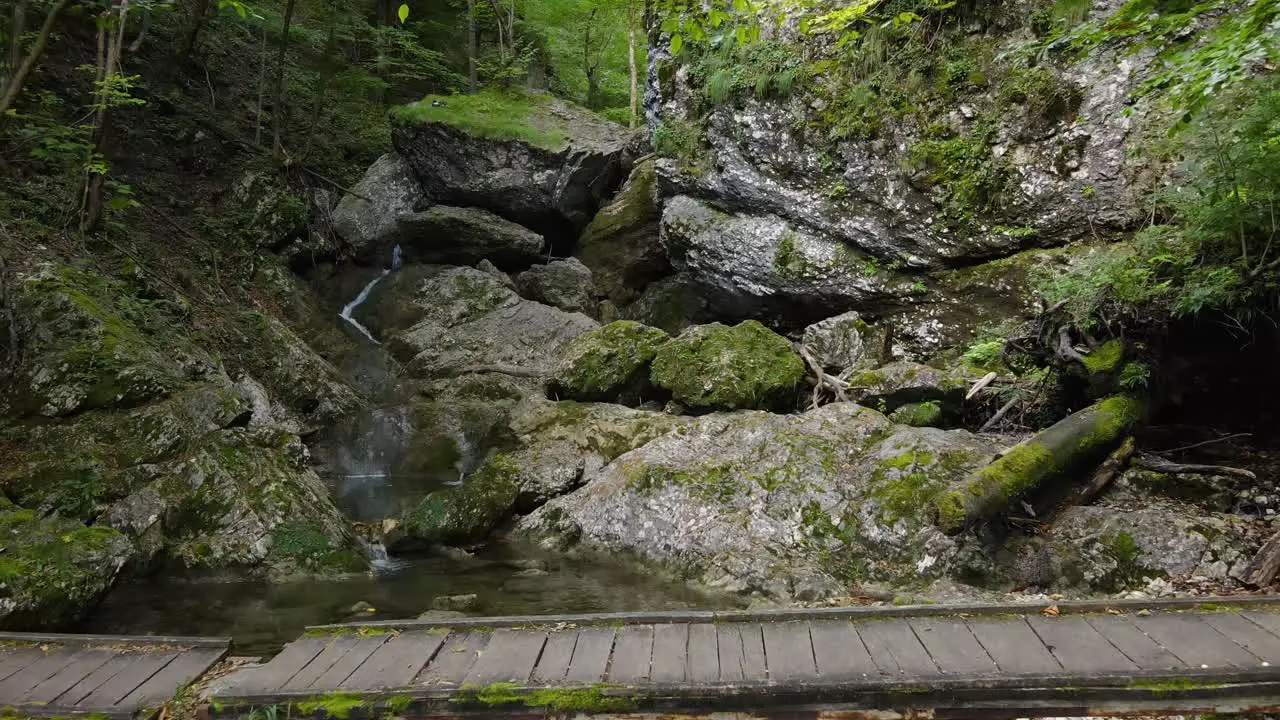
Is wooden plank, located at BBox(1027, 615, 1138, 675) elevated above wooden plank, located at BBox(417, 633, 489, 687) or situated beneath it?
elevated above

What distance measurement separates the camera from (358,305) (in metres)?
14.9

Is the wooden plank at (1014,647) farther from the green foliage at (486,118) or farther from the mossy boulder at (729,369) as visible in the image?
the green foliage at (486,118)

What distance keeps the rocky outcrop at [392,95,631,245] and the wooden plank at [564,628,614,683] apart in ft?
44.6

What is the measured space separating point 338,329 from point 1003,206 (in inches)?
487

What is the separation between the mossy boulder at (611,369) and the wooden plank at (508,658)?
23.6 feet

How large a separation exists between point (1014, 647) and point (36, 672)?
474cm

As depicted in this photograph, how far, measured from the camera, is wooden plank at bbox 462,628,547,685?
3.06 m

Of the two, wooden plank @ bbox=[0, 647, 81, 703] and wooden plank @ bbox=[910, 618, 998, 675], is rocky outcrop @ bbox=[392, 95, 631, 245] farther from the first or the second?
wooden plank @ bbox=[910, 618, 998, 675]

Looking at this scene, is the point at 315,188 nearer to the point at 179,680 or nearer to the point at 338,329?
the point at 338,329

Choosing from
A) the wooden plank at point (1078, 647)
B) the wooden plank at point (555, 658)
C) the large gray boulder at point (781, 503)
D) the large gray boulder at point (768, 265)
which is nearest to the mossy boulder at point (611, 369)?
the large gray boulder at point (781, 503)

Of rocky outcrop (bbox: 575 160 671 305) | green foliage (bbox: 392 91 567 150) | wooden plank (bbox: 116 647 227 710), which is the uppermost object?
green foliage (bbox: 392 91 567 150)

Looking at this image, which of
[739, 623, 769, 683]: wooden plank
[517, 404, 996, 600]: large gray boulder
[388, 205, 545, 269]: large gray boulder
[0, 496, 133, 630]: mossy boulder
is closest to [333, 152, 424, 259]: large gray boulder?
[388, 205, 545, 269]: large gray boulder

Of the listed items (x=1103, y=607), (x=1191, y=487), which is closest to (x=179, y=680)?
(x=1103, y=607)

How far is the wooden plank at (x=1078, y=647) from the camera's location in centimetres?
291
